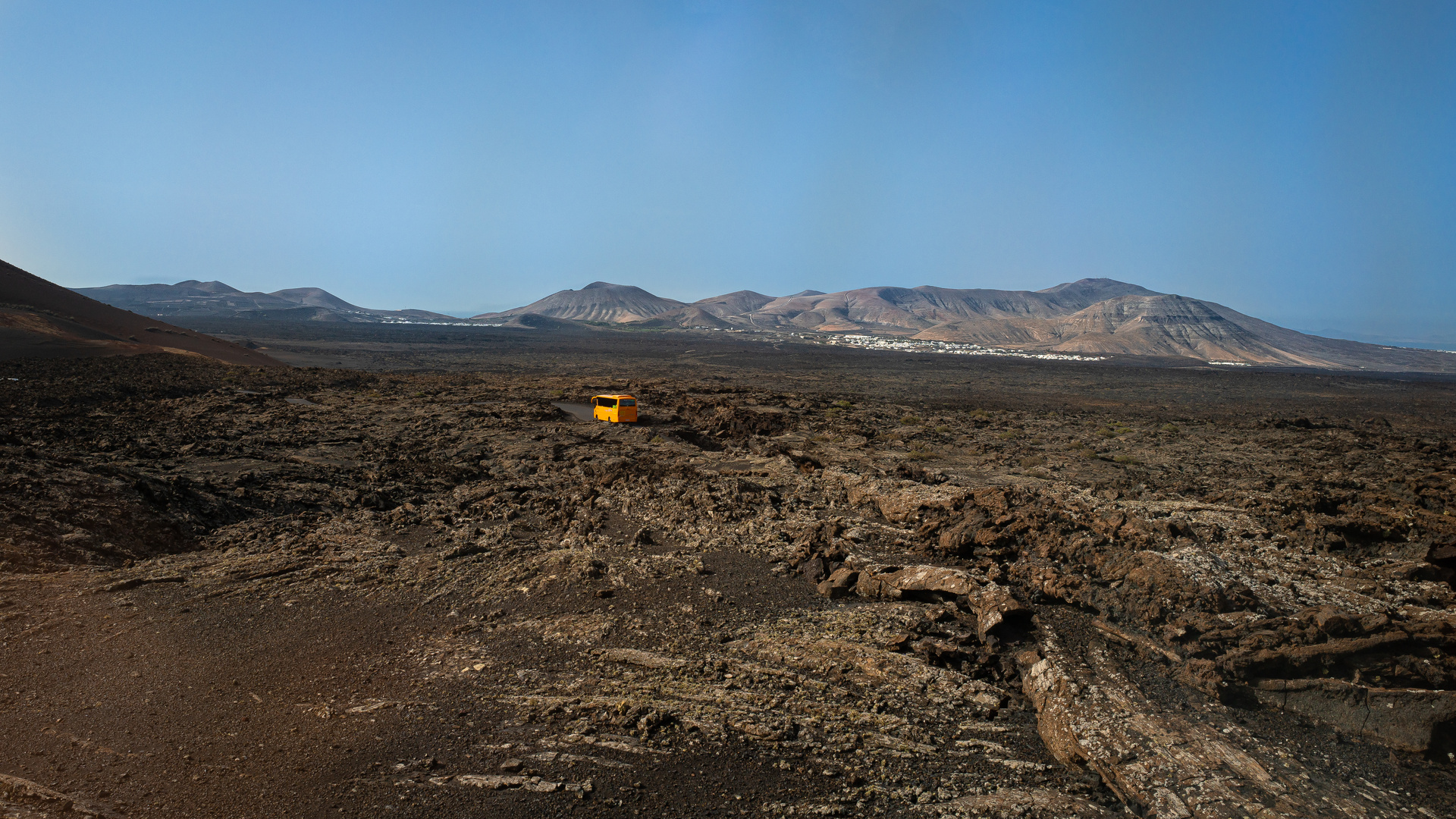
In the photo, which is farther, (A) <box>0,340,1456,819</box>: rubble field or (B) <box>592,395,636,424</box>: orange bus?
(B) <box>592,395,636,424</box>: orange bus

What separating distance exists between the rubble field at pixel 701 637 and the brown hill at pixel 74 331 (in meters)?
28.2

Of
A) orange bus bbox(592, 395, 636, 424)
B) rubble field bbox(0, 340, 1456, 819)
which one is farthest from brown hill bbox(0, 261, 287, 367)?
orange bus bbox(592, 395, 636, 424)

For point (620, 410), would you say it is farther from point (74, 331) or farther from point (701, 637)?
point (74, 331)

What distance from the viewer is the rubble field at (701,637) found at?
5.57 metres

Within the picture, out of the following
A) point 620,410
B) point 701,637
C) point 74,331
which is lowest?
point 701,637

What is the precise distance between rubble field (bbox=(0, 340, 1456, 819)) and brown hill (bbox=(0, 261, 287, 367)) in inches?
1108

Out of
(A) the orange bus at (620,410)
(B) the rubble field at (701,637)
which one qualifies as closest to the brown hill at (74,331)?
(B) the rubble field at (701,637)

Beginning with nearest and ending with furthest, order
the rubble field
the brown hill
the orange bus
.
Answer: the rubble field
the orange bus
the brown hill

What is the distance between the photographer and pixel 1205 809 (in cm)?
534

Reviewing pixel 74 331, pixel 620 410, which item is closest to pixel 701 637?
pixel 620 410

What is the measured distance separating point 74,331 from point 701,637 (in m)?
56.1

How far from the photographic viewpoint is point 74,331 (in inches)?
1738

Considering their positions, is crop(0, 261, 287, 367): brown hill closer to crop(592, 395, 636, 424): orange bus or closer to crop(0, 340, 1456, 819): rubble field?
crop(0, 340, 1456, 819): rubble field

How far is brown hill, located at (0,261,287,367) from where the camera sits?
38.8 metres
